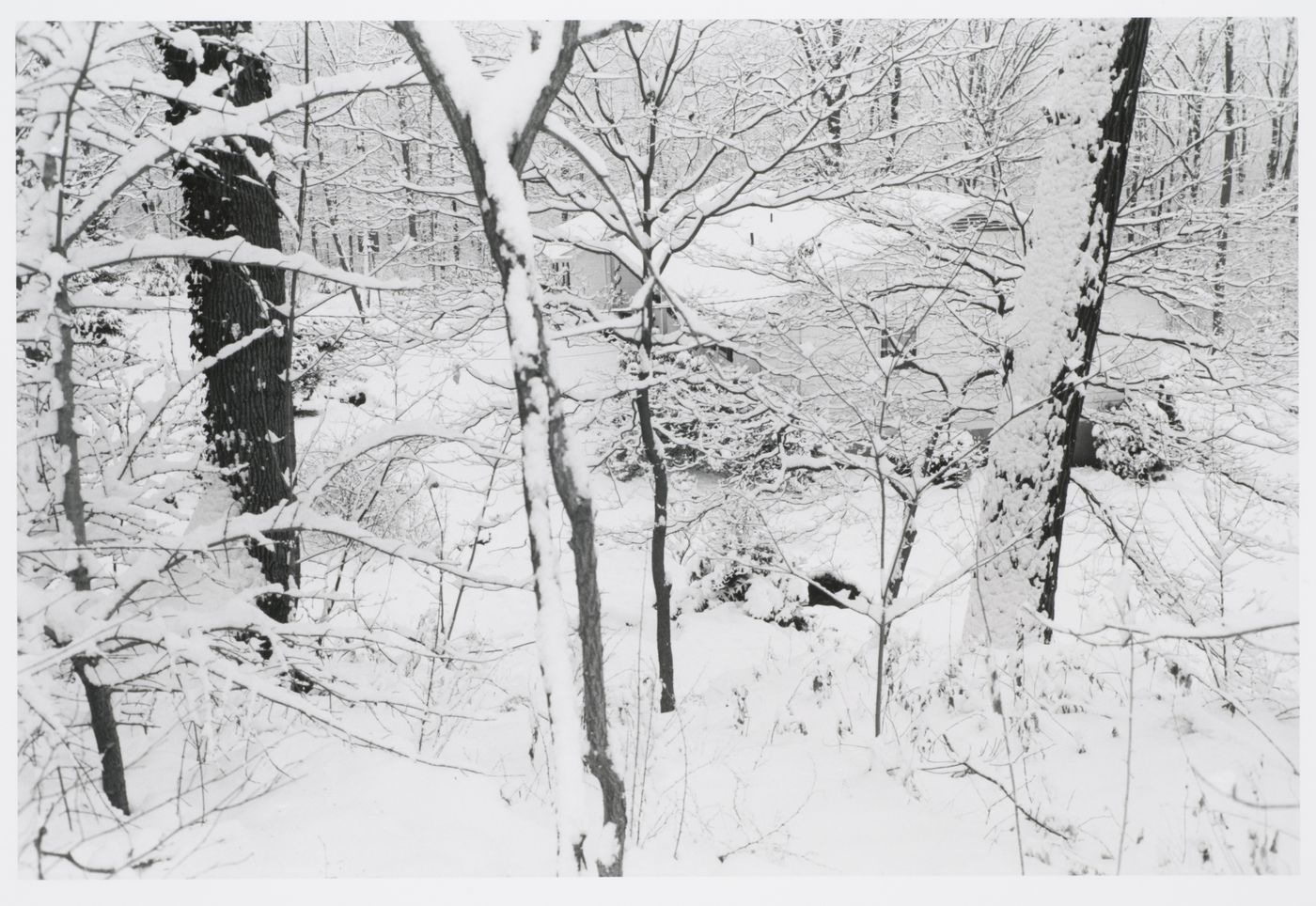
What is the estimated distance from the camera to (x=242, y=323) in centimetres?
319

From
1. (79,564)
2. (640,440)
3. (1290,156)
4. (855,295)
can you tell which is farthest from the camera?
(640,440)

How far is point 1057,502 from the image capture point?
382cm

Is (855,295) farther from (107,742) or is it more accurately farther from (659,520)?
(107,742)

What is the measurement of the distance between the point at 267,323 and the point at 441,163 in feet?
6.69

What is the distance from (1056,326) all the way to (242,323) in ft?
12.8

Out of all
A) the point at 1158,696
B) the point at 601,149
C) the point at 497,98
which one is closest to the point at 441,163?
the point at 601,149

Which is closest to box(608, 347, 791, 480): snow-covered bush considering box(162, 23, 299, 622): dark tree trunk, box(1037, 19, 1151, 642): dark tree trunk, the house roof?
the house roof

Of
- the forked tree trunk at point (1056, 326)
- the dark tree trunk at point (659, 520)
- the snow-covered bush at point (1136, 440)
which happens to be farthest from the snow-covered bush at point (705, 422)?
the snow-covered bush at point (1136, 440)

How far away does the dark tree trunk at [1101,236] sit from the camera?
3.56 meters

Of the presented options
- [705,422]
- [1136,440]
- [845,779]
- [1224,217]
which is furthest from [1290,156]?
[845,779]

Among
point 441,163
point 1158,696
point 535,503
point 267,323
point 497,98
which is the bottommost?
point 1158,696

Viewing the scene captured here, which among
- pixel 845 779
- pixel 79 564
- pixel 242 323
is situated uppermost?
pixel 242 323

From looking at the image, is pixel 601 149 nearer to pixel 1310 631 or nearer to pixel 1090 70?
pixel 1090 70

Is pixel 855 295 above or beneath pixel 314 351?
above
